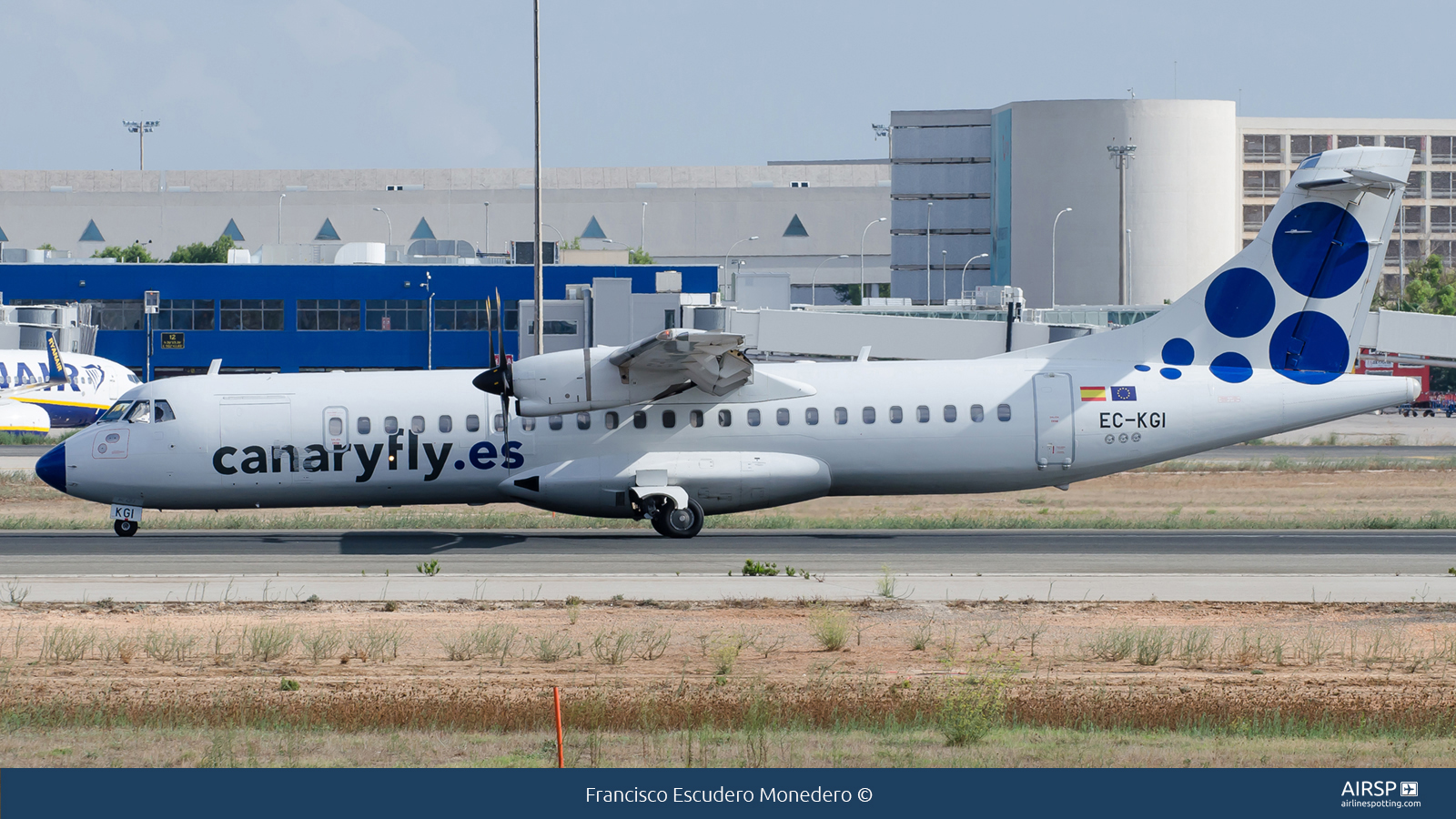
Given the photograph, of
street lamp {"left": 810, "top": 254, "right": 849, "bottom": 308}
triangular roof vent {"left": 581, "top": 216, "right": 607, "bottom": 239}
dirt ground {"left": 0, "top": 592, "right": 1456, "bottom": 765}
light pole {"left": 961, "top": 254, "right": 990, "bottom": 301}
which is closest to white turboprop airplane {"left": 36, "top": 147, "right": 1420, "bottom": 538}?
dirt ground {"left": 0, "top": 592, "right": 1456, "bottom": 765}

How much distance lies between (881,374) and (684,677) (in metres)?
14.8

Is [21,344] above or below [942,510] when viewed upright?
above

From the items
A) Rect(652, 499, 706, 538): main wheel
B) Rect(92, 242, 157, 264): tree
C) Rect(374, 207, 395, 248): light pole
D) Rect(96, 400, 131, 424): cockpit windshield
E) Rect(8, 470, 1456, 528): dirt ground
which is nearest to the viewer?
Rect(652, 499, 706, 538): main wheel

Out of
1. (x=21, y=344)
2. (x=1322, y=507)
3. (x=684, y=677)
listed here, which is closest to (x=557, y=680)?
(x=684, y=677)

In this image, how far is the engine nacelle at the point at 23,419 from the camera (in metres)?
54.5

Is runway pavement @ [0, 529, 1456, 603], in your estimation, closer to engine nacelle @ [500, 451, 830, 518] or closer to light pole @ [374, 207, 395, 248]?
engine nacelle @ [500, 451, 830, 518]

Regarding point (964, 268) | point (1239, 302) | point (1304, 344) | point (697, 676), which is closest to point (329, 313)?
point (1239, 302)

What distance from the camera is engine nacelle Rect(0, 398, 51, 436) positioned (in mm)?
54531

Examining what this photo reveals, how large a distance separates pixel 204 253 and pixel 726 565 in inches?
5140

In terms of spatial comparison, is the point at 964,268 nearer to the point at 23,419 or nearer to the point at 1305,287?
the point at 23,419

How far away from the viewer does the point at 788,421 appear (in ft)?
93.7

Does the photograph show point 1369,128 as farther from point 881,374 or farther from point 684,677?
point 684,677

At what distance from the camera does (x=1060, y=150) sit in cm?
13062

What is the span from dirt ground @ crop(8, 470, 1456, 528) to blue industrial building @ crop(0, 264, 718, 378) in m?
44.1
